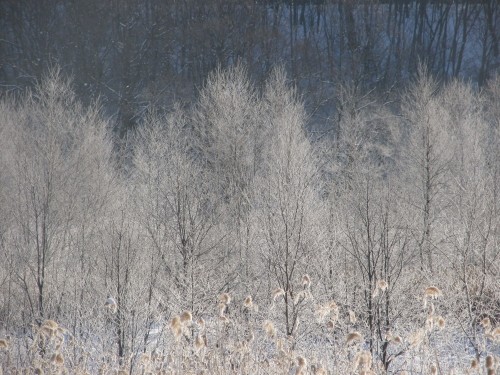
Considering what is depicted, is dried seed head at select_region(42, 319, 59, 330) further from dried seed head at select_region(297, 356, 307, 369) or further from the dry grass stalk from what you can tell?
the dry grass stalk

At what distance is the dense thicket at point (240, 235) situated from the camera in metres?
11.9

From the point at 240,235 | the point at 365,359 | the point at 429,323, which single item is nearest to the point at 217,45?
the point at 240,235

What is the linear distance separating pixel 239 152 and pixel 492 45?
938 inches

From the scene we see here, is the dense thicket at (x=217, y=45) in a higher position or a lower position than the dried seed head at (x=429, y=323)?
higher

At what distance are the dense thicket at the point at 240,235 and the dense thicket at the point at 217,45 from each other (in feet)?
37.2

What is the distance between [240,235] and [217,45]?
58.3 feet

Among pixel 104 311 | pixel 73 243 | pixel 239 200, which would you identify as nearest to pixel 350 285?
pixel 239 200

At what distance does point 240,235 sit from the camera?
15.8m

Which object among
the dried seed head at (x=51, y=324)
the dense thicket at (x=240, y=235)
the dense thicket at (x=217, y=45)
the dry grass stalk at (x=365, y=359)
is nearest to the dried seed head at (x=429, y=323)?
the dry grass stalk at (x=365, y=359)

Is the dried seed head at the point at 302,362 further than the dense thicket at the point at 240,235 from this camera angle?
No

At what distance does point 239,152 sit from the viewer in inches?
698

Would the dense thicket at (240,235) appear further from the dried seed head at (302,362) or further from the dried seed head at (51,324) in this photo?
the dried seed head at (302,362)

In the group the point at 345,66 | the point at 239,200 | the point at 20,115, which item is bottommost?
the point at 239,200

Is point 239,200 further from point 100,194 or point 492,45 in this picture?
point 492,45
